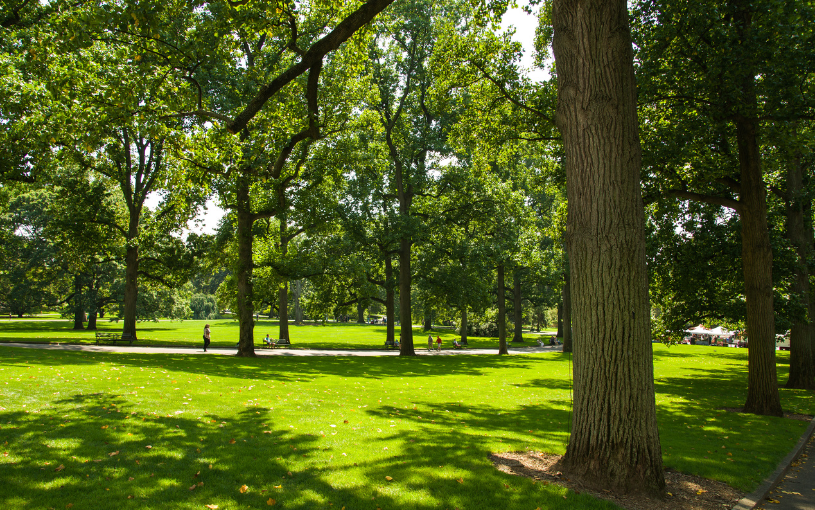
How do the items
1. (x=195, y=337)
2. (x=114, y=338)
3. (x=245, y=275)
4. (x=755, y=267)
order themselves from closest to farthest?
1. (x=755, y=267)
2. (x=245, y=275)
3. (x=114, y=338)
4. (x=195, y=337)

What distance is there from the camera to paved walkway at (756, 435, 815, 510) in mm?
5520

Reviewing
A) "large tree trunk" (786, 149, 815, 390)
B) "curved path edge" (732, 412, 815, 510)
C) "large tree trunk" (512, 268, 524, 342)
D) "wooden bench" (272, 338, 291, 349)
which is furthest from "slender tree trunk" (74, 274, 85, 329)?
"large tree trunk" (786, 149, 815, 390)

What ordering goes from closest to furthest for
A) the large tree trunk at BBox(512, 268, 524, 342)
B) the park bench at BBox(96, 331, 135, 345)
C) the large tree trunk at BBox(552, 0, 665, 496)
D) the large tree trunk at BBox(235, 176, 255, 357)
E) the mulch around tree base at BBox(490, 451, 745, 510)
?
the mulch around tree base at BBox(490, 451, 745, 510) → the large tree trunk at BBox(552, 0, 665, 496) → the large tree trunk at BBox(235, 176, 255, 357) → the park bench at BBox(96, 331, 135, 345) → the large tree trunk at BBox(512, 268, 524, 342)

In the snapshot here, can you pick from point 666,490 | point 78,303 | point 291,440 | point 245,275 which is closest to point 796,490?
point 666,490

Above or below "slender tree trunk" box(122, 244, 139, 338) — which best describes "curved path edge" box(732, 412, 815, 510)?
below

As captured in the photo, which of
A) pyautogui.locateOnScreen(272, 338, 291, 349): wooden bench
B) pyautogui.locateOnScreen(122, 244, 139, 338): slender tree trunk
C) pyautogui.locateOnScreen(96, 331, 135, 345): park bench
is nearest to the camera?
pyautogui.locateOnScreen(96, 331, 135, 345): park bench

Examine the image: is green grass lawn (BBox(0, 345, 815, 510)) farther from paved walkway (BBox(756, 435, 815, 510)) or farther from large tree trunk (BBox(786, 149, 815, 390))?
large tree trunk (BBox(786, 149, 815, 390))

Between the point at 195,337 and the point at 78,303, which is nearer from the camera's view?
the point at 195,337

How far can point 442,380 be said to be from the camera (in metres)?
16.7

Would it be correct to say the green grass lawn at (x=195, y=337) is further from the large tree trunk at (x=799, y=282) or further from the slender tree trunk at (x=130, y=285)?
the large tree trunk at (x=799, y=282)

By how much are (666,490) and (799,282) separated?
16327mm

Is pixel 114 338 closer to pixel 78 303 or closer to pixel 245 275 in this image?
pixel 245 275

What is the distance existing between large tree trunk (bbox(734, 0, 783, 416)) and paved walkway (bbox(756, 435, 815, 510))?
3.48 metres

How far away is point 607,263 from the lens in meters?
5.20
